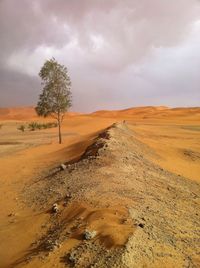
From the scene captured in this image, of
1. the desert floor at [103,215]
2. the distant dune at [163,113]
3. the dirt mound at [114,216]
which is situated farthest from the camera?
the distant dune at [163,113]

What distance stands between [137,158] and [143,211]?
7.70 metres

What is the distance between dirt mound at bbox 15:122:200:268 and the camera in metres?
8.25

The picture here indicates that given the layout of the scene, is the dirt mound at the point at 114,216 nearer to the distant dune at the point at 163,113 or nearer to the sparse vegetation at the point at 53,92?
the sparse vegetation at the point at 53,92

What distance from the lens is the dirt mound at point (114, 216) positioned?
27.1ft

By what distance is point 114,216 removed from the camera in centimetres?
992

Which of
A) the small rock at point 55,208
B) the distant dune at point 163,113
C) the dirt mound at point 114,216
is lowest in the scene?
the distant dune at point 163,113

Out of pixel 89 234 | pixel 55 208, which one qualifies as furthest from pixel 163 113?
pixel 89 234

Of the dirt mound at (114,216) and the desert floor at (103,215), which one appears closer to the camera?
the dirt mound at (114,216)

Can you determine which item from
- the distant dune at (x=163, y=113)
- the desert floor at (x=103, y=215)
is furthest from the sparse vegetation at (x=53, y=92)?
the distant dune at (x=163, y=113)

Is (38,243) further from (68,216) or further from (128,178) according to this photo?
(128,178)

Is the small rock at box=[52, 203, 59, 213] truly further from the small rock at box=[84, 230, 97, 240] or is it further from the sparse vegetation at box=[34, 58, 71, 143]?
the sparse vegetation at box=[34, 58, 71, 143]

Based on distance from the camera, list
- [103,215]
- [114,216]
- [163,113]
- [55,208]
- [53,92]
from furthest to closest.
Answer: [163,113]
[53,92]
[55,208]
[103,215]
[114,216]

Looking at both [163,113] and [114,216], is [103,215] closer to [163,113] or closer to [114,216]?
[114,216]

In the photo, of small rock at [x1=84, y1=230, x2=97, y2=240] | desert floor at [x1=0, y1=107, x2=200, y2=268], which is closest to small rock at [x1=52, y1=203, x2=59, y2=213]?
desert floor at [x1=0, y1=107, x2=200, y2=268]
